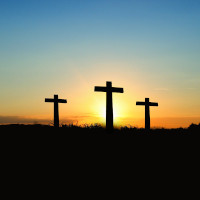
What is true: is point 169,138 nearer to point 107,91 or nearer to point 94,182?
point 107,91

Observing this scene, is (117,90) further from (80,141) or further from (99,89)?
(80,141)

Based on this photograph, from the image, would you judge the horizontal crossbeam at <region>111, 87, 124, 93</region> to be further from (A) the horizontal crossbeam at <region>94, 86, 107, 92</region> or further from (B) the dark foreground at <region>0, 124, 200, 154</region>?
(B) the dark foreground at <region>0, 124, 200, 154</region>

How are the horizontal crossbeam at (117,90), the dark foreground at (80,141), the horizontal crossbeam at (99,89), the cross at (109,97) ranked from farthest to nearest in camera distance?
the horizontal crossbeam at (117,90) < the horizontal crossbeam at (99,89) < the cross at (109,97) < the dark foreground at (80,141)

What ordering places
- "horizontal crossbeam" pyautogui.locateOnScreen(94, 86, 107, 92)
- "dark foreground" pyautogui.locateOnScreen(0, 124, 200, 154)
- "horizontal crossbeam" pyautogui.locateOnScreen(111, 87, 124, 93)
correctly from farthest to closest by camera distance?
"horizontal crossbeam" pyautogui.locateOnScreen(111, 87, 124, 93) < "horizontal crossbeam" pyautogui.locateOnScreen(94, 86, 107, 92) < "dark foreground" pyautogui.locateOnScreen(0, 124, 200, 154)

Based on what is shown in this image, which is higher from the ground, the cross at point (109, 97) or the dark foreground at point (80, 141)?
the cross at point (109, 97)

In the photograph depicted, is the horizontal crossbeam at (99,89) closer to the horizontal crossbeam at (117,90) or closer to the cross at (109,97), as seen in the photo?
the cross at (109,97)

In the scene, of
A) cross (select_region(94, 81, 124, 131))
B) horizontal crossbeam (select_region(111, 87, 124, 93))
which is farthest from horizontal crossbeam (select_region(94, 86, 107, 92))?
horizontal crossbeam (select_region(111, 87, 124, 93))

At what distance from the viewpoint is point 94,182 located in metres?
8.56

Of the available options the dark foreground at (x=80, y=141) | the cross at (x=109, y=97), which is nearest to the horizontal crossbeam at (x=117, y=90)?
the cross at (x=109, y=97)

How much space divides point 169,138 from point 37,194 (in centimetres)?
872

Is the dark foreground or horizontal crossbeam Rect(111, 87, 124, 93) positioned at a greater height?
horizontal crossbeam Rect(111, 87, 124, 93)

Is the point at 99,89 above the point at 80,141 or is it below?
above

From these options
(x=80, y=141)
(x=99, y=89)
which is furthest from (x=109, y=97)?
(x=80, y=141)

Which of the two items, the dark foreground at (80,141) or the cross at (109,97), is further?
the cross at (109,97)
